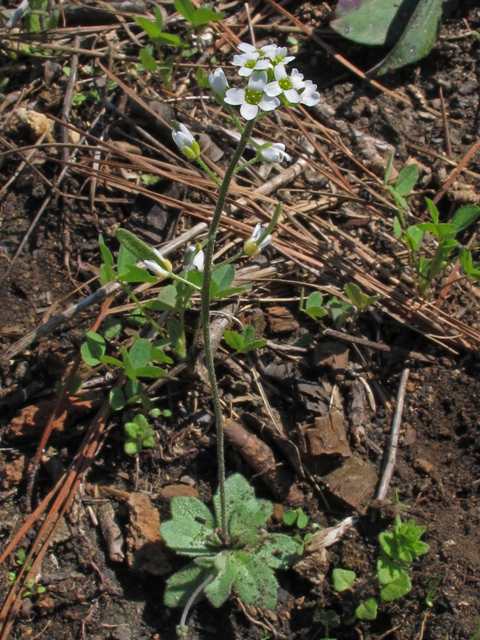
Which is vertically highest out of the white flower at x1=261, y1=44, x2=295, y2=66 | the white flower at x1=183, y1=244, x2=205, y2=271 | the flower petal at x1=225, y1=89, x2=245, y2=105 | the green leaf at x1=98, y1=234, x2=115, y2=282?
the white flower at x1=261, y1=44, x2=295, y2=66

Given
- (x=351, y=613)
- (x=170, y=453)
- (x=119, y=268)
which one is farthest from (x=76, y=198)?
(x=351, y=613)

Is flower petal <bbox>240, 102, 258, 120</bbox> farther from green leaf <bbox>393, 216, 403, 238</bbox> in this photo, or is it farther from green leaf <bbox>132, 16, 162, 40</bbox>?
green leaf <bbox>132, 16, 162, 40</bbox>

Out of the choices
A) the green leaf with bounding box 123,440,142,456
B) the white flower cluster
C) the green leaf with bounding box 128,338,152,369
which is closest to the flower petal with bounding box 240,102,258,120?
the white flower cluster

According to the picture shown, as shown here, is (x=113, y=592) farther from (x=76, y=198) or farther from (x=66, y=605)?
(x=76, y=198)

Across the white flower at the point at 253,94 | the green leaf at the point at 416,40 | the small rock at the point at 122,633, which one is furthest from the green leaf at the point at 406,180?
the small rock at the point at 122,633

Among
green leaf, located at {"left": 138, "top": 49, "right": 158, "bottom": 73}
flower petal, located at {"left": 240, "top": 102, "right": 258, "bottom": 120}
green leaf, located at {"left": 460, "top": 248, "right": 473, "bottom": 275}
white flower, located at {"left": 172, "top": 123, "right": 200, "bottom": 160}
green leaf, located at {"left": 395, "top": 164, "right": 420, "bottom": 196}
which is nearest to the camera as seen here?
flower petal, located at {"left": 240, "top": 102, "right": 258, "bottom": 120}

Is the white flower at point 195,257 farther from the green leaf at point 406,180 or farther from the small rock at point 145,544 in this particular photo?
the green leaf at point 406,180

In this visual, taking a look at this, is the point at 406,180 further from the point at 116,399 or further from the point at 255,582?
the point at 255,582
